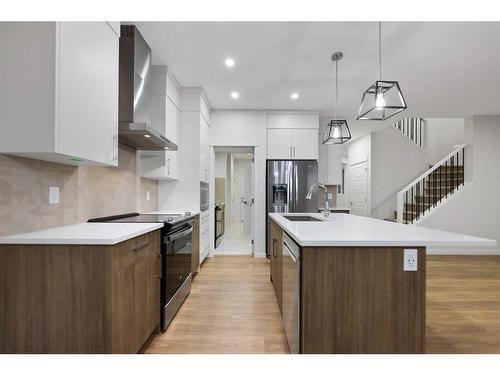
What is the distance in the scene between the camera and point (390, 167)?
7141 mm

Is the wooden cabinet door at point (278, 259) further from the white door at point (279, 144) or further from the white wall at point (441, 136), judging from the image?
the white wall at point (441, 136)

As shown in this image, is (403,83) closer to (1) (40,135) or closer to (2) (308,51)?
(2) (308,51)

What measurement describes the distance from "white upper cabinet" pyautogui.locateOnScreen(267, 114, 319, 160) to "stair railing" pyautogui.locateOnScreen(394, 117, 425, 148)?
358 centimetres

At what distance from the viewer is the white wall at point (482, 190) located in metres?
5.32

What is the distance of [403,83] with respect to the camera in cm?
390

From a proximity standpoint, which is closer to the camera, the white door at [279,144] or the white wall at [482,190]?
the white door at [279,144]

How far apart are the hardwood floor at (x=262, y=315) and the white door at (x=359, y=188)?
133 inches

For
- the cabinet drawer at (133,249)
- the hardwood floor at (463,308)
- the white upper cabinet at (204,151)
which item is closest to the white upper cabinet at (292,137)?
the white upper cabinet at (204,151)

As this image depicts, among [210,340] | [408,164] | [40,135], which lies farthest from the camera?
[408,164]

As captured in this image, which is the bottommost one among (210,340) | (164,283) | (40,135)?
(210,340)

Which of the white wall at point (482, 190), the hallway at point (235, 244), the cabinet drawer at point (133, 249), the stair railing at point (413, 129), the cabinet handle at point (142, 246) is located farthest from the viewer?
the stair railing at point (413, 129)

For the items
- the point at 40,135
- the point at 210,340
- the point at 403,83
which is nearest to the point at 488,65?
the point at 403,83

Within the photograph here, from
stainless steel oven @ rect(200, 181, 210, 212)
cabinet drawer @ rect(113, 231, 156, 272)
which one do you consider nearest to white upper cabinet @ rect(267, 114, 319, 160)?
stainless steel oven @ rect(200, 181, 210, 212)

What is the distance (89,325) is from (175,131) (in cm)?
290
